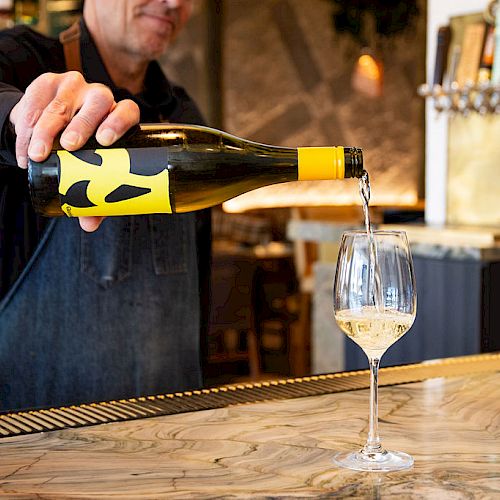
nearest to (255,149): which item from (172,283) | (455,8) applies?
(172,283)

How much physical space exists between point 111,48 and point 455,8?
7.30 feet

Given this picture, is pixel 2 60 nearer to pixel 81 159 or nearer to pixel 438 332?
pixel 81 159

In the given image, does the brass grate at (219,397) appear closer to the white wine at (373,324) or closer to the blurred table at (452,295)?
the white wine at (373,324)

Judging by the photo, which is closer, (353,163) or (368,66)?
(353,163)

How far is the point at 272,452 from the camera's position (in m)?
1.02

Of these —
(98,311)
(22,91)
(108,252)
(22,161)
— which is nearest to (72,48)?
(22,91)

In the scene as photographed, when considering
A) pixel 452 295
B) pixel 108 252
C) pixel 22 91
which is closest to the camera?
pixel 22 91

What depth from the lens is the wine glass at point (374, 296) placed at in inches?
38.3

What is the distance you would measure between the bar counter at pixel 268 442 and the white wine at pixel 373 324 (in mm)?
137

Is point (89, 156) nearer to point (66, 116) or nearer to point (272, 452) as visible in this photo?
point (66, 116)

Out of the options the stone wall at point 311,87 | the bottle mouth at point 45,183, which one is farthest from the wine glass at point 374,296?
the stone wall at point 311,87

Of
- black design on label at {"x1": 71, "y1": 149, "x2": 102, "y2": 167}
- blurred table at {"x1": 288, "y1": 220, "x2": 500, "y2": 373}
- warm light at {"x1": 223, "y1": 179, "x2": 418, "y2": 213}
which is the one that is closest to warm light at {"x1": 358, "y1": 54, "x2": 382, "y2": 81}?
warm light at {"x1": 223, "y1": 179, "x2": 418, "y2": 213}

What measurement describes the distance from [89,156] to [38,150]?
0.19 feet

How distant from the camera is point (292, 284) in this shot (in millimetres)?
5555
